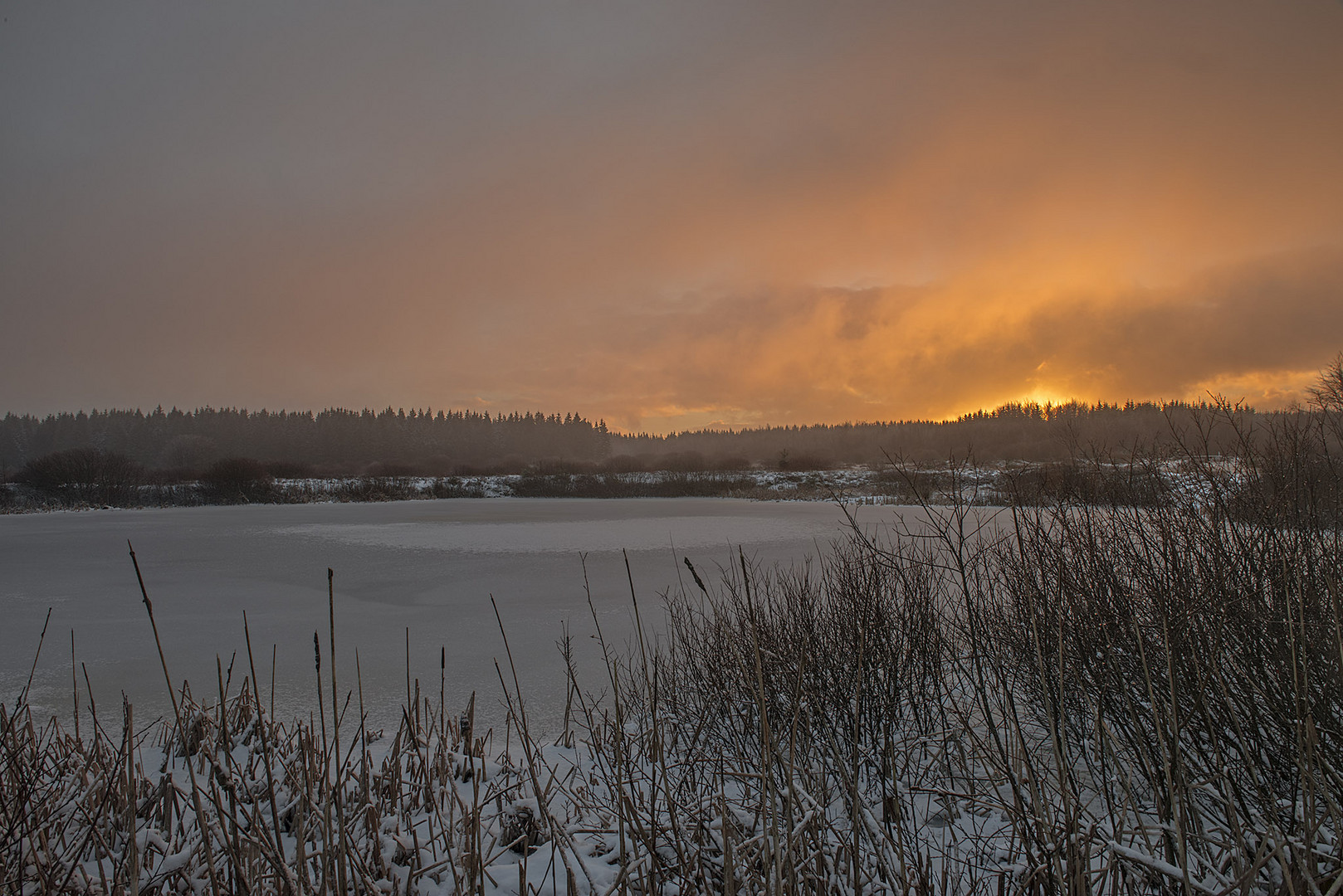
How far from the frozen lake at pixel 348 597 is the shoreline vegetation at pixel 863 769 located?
553 mm

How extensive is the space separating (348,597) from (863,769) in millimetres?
9540

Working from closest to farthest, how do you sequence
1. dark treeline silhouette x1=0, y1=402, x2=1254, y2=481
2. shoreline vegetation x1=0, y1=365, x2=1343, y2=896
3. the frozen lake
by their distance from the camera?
shoreline vegetation x1=0, y1=365, x2=1343, y2=896
the frozen lake
dark treeline silhouette x1=0, y1=402, x2=1254, y2=481

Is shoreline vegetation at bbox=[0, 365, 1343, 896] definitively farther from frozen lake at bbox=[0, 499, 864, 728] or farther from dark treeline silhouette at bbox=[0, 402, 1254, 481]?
dark treeline silhouette at bbox=[0, 402, 1254, 481]

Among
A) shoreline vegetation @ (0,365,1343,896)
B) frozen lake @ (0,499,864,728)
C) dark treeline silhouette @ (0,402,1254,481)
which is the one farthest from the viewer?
dark treeline silhouette @ (0,402,1254,481)

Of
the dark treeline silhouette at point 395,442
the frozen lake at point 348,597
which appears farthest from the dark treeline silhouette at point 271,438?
the frozen lake at point 348,597

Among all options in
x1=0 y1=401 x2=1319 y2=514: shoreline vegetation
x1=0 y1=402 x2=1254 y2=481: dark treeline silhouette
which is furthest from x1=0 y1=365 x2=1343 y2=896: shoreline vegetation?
x1=0 y1=402 x2=1254 y2=481: dark treeline silhouette

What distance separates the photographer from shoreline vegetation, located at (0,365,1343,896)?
199 centimetres

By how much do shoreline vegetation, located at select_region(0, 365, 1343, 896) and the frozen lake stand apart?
21.8 inches

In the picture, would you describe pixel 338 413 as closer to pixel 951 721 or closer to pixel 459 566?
pixel 459 566

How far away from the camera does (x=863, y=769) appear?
473cm

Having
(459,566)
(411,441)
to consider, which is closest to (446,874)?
(459,566)

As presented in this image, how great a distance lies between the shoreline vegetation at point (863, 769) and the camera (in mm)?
1994

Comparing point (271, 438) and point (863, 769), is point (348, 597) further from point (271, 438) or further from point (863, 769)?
point (271, 438)

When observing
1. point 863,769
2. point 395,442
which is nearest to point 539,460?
point 395,442
